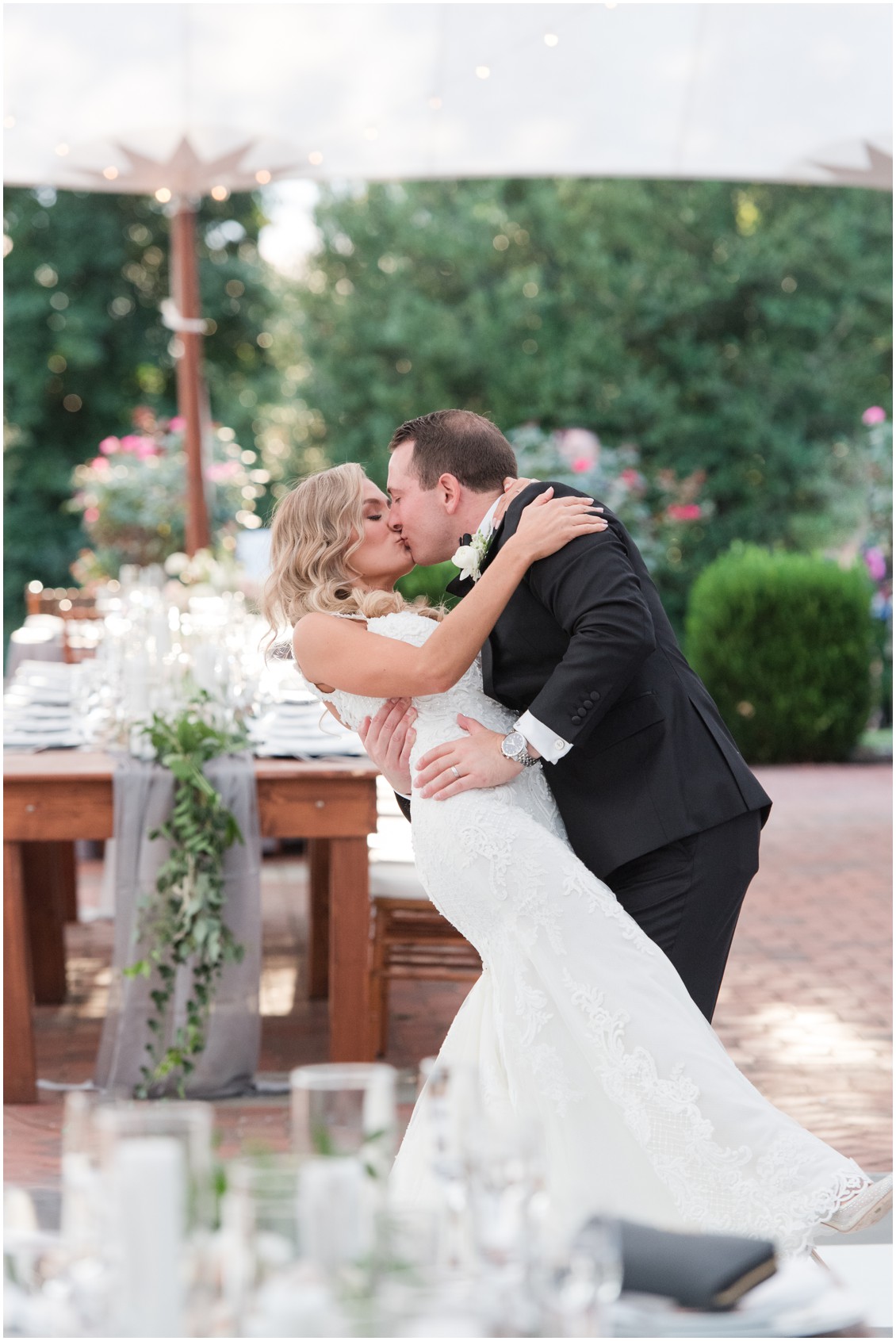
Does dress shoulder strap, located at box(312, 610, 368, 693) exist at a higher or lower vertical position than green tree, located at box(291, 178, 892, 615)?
lower

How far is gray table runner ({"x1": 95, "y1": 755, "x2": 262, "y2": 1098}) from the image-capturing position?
4.21 metres

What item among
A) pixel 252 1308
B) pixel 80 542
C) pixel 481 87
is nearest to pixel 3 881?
pixel 252 1308

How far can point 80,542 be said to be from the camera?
19.2 metres

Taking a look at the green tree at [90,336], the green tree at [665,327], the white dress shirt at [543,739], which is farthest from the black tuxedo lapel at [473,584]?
the green tree at [90,336]

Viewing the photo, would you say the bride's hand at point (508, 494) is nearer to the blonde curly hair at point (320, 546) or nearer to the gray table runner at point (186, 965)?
the blonde curly hair at point (320, 546)

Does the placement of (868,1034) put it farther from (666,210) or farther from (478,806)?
(666,210)

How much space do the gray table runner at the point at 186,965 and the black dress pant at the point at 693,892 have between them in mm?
1923

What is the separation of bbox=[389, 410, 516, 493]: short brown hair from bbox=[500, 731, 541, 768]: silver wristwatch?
19.4 inches

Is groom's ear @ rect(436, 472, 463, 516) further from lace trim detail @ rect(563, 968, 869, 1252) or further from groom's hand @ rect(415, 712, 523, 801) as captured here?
lace trim detail @ rect(563, 968, 869, 1252)

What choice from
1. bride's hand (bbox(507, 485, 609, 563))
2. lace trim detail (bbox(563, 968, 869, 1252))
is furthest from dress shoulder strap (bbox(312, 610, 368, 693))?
lace trim detail (bbox(563, 968, 869, 1252))

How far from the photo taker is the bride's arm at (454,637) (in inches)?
97.7

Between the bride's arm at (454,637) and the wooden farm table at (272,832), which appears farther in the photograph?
the wooden farm table at (272,832)

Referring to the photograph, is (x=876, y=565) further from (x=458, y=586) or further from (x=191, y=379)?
(x=458, y=586)

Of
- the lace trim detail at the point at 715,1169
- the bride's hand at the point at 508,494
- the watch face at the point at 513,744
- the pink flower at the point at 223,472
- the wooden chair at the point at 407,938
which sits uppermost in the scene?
the pink flower at the point at 223,472
